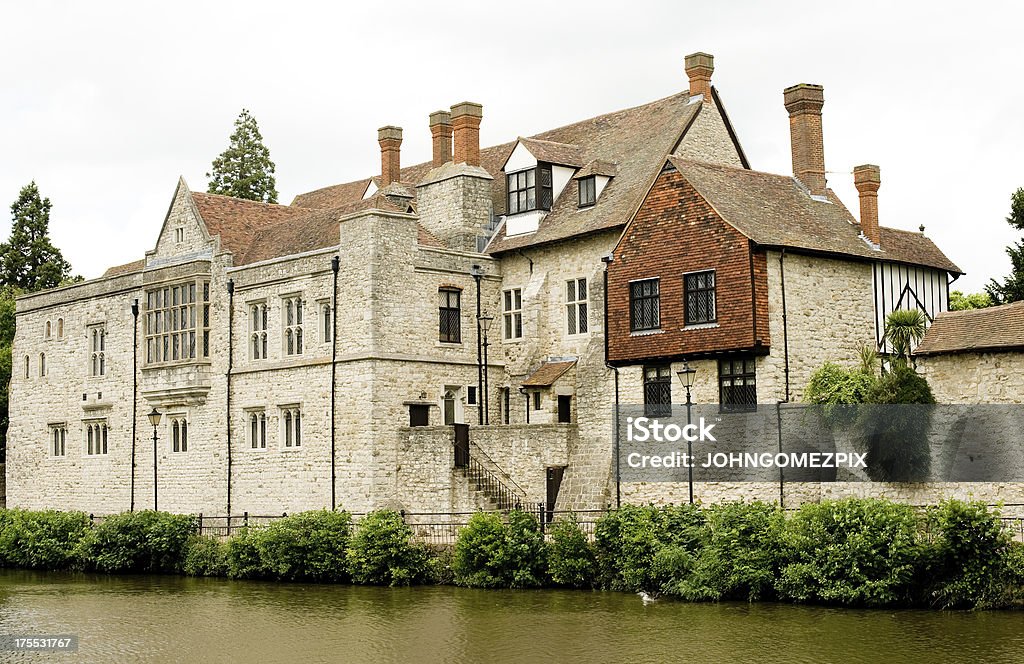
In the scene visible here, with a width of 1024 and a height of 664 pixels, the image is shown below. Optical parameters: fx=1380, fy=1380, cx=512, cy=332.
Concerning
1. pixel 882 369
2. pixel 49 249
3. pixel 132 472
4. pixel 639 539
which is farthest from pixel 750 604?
pixel 49 249

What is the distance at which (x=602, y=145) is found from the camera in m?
43.6

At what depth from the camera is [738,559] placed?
94.5 feet

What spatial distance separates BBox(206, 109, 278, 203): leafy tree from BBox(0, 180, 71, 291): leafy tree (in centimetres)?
977

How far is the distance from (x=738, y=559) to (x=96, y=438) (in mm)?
26874

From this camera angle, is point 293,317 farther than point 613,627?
Yes

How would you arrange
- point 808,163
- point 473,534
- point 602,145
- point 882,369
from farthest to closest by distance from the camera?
point 602,145, point 808,163, point 882,369, point 473,534

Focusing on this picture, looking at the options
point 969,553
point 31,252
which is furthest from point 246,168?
point 969,553

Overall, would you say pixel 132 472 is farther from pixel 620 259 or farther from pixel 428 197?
pixel 620 259

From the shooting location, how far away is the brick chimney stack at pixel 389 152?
1879 inches

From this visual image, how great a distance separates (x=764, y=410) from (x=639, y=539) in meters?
5.17

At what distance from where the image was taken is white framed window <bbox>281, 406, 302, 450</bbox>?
133 ft

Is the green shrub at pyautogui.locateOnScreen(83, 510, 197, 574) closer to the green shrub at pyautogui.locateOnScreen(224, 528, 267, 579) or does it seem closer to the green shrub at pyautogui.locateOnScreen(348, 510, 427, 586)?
the green shrub at pyautogui.locateOnScreen(224, 528, 267, 579)

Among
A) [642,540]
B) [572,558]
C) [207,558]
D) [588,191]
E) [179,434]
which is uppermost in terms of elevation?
[588,191]

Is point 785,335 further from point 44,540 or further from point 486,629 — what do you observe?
point 44,540
